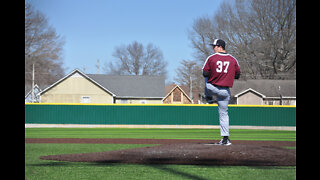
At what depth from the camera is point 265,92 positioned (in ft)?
158

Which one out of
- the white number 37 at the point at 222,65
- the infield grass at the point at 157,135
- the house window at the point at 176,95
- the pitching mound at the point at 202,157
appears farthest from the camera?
the house window at the point at 176,95

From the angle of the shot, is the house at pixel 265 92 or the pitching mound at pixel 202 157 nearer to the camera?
the pitching mound at pixel 202 157

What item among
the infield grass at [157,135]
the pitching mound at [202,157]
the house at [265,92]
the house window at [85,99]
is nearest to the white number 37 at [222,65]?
the pitching mound at [202,157]

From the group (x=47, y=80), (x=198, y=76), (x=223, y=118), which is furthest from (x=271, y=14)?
(x=223, y=118)

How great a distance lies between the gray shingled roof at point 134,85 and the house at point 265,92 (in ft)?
34.4

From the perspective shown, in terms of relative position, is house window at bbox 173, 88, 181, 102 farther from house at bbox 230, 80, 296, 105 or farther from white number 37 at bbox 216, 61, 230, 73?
white number 37 at bbox 216, 61, 230, 73

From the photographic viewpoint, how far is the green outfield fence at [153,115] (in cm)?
2808

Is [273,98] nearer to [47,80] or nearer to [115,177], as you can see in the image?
[47,80]

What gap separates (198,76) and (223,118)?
48952mm

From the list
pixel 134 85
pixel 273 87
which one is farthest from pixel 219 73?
pixel 273 87

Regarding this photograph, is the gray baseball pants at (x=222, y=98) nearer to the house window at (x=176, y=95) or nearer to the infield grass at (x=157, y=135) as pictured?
the infield grass at (x=157, y=135)

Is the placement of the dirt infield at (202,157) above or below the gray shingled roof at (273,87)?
below

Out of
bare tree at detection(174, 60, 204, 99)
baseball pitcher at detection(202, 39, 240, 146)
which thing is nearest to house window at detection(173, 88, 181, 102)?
bare tree at detection(174, 60, 204, 99)
